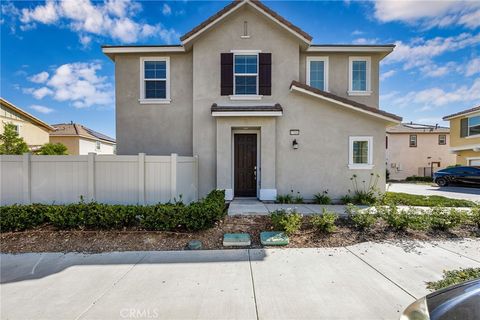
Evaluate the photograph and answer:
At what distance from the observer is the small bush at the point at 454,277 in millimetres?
3581

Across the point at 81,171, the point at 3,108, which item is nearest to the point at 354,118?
the point at 81,171

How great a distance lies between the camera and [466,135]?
62.2ft

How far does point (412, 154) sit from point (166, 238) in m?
29.5

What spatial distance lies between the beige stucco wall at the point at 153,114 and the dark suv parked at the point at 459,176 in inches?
744

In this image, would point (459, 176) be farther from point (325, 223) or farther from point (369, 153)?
point (325, 223)

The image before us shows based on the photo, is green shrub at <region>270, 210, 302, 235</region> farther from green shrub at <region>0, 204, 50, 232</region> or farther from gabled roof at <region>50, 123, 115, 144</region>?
gabled roof at <region>50, 123, 115, 144</region>

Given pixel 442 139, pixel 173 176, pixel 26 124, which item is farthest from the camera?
pixel 442 139

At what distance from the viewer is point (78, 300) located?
10.8 ft

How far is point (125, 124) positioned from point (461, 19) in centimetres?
1502

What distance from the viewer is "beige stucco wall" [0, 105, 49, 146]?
18780 mm

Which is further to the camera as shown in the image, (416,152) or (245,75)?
(416,152)

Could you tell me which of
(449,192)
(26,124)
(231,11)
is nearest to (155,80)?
(231,11)

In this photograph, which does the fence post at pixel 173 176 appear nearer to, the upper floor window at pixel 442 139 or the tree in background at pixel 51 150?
the tree in background at pixel 51 150

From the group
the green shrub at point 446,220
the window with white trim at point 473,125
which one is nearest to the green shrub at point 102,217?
the green shrub at point 446,220
